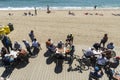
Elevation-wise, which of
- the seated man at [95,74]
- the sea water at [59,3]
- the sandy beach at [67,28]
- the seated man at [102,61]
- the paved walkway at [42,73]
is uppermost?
the seated man at [102,61]

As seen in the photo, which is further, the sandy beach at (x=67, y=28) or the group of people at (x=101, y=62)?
the sandy beach at (x=67, y=28)

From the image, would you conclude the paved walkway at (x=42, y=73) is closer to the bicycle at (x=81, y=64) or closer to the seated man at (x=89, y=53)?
the bicycle at (x=81, y=64)

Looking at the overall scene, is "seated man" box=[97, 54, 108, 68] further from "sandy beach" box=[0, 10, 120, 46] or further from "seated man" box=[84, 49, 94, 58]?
"sandy beach" box=[0, 10, 120, 46]

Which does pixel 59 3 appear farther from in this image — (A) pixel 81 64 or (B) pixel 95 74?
(B) pixel 95 74

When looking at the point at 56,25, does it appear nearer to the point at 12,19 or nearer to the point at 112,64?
the point at 12,19

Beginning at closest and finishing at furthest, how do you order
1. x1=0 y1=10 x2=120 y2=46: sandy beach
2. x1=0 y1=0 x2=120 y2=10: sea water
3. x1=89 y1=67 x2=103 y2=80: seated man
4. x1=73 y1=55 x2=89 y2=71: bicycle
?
x1=89 y1=67 x2=103 y2=80: seated man, x1=73 y1=55 x2=89 y2=71: bicycle, x1=0 y1=10 x2=120 y2=46: sandy beach, x1=0 y1=0 x2=120 y2=10: sea water

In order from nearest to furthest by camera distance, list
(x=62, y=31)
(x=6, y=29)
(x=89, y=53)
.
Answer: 1. (x=89, y=53)
2. (x=6, y=29)
3. (x=62, y=31)

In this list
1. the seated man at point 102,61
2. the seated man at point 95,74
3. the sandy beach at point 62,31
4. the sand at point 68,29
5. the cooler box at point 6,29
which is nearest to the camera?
the seated man at point 95,74

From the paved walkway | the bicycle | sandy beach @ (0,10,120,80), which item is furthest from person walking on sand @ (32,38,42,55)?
the bicycle

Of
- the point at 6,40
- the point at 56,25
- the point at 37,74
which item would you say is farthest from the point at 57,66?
the point at 56,25

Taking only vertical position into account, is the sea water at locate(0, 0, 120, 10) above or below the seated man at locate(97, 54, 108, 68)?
below

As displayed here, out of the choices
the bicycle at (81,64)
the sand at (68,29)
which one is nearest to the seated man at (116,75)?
the bicycle at (81,64)

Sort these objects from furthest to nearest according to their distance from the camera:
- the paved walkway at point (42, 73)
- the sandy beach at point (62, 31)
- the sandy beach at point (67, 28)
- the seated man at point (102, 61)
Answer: the sandy beach at point (67, 28) → the sandy beach at point (62, 31) → the seated man at point (102, 61) → the paved walkway at point (42, 73)

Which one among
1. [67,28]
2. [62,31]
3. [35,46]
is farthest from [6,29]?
[67,28]
